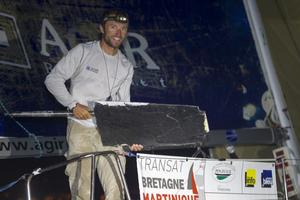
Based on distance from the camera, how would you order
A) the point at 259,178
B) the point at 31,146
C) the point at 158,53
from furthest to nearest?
the point at 158,53 < the point at 31,146 < the point at 259,178

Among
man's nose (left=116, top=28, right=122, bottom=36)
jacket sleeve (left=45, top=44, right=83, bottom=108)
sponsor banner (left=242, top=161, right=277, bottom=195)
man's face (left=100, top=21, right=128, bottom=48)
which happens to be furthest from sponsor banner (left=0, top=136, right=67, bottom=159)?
sponsor banner (left=242, top=161, right=277, bottom=195)

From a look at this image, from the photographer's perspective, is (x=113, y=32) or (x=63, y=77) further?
(x=113, y=32)

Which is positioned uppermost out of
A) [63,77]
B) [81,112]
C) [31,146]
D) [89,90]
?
[63,77]

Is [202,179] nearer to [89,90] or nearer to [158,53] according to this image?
[89,90]

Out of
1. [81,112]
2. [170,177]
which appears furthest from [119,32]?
[170,177]

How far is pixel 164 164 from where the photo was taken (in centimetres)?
598

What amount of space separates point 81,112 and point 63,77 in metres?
0.47

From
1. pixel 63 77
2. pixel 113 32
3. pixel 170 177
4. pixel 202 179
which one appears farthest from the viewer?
pixel 113 32

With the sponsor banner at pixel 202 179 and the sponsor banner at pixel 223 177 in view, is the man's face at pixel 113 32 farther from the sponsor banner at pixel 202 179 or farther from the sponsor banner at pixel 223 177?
the sponsor banner at pixel 223 177

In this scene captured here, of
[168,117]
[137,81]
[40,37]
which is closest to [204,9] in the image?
[137,81]

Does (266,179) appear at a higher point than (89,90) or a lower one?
lower

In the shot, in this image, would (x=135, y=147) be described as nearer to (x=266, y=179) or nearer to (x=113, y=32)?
(x=113, y=32)

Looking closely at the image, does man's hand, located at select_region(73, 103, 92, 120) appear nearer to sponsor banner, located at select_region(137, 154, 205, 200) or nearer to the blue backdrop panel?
sponsor banner, located at select_region(137, 154, 205, 200)

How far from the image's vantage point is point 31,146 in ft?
25.8
